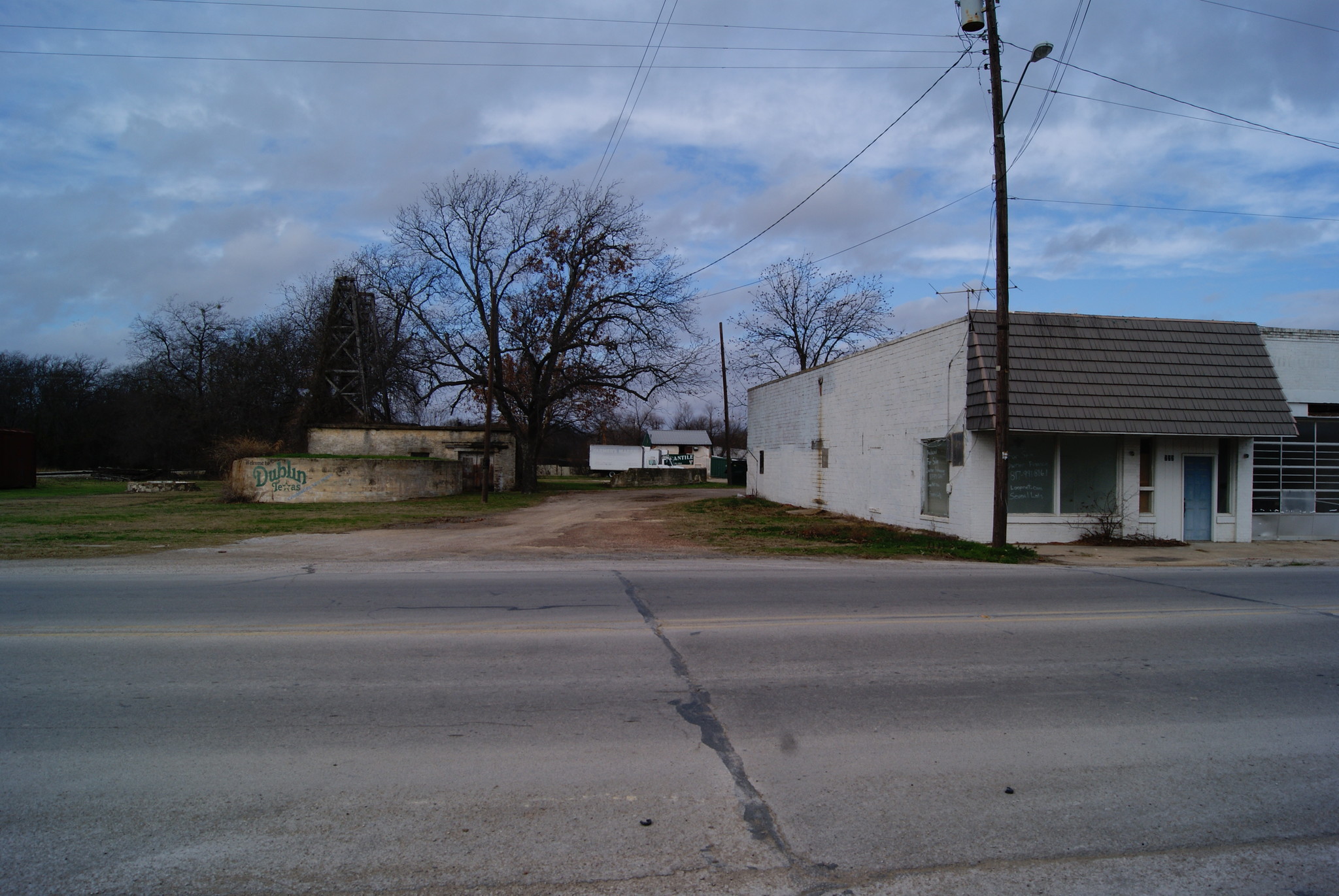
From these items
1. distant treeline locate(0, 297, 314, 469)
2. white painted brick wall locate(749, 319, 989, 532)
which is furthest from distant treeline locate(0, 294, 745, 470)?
white painted brick wall locate(749, 319, 989, 532)

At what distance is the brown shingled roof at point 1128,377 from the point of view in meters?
15.9

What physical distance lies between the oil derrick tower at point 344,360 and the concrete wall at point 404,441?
6666 mm

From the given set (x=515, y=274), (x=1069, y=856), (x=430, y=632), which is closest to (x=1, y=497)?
(x=515, y=274)

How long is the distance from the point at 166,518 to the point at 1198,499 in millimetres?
25431

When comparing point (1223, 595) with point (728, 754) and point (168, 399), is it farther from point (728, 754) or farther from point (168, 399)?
point (168, 399)

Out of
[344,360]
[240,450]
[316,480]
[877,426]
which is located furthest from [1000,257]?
[344,360]

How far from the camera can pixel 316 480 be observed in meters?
27.4

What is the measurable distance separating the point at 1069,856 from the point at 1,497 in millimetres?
35752

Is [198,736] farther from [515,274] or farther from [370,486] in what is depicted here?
[515,274]

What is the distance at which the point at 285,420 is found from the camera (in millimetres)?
51750

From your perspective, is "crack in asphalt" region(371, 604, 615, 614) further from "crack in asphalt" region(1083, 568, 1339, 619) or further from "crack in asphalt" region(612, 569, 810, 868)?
"crack in asphalt" region(1083, 568, 1339, 619)

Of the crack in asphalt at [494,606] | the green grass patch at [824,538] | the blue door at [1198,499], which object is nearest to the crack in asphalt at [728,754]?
the crack in asphalt at [494,606]

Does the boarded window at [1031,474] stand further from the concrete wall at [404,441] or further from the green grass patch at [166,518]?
the concrete wall at [404,441]

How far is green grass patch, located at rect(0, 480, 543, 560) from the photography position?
1481 cm
